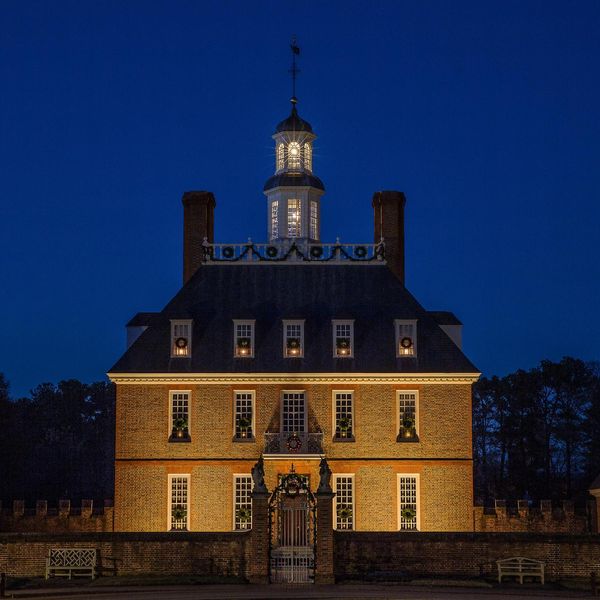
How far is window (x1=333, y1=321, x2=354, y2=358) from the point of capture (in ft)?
162

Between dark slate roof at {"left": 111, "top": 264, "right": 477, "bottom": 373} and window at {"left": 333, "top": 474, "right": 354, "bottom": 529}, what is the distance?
13.8 feet

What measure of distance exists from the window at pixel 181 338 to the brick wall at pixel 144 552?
47.5 feet

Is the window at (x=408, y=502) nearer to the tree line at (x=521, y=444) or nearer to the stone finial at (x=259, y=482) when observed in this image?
the stone finial at (x=259, y=482)

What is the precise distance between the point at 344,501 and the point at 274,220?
1504 centimetres

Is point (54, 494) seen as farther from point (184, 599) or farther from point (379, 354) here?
point (184, 599)

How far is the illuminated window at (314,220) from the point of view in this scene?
57.1 metres

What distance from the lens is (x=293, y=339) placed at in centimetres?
4944

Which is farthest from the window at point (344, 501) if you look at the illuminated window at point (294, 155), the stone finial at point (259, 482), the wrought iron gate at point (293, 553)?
the illuminated window at point (294, 155)

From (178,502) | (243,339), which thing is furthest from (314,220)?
(178,502)

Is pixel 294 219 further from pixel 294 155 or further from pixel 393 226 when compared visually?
pixel 393 226

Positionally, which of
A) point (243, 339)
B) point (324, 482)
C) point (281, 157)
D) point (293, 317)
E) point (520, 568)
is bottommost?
point (520, 568)

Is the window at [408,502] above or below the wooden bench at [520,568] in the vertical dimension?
above

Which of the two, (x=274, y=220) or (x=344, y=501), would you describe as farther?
(x=274, y=220)

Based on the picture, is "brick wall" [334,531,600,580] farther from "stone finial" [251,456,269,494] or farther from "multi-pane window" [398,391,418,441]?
"multi-pane window" [398,391,418,441]
